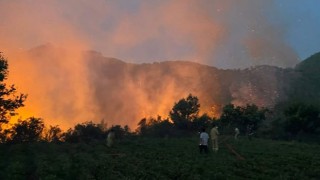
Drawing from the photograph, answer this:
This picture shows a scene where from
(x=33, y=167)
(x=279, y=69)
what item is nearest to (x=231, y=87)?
(x=279, y=69)

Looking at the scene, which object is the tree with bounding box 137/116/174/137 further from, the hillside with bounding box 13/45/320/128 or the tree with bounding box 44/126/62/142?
the hillside with bounding box 13/45/320/128

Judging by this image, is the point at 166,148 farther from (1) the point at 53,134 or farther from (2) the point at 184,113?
(2) the point at 184,113

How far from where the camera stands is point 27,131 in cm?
6303

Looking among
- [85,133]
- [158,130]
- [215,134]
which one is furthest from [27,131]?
[215,134]

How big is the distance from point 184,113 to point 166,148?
51712 millimetres

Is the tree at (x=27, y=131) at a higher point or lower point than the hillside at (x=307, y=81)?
lower

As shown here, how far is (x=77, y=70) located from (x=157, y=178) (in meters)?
158

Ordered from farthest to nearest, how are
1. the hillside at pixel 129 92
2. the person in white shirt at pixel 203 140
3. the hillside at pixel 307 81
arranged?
the hillside at pixel 307 81 < the hillside at pixel 129 92 < the person in white shirt at pixel 203 140

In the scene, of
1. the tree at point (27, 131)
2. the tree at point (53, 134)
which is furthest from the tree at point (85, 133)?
the tree at point (27, 131)

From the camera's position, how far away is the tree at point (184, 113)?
9506 cm

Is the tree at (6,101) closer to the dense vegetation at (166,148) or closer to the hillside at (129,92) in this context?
the dense vegetation at (166,148)

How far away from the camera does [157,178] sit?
73.6 feet

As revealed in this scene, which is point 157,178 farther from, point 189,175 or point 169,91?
point 169,91

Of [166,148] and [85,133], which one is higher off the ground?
[85,133]
